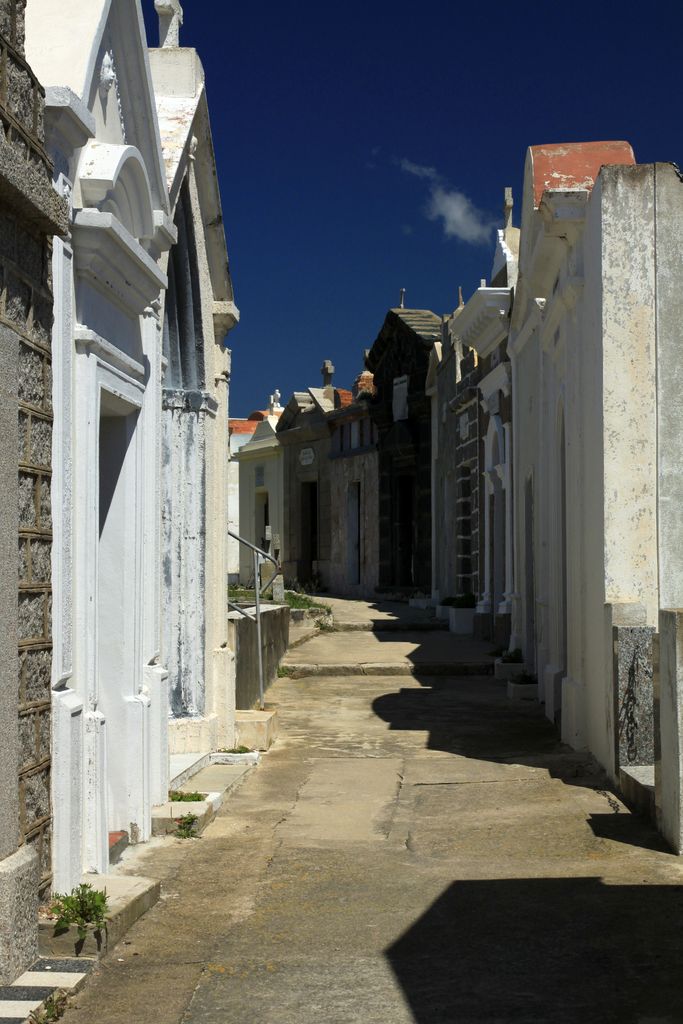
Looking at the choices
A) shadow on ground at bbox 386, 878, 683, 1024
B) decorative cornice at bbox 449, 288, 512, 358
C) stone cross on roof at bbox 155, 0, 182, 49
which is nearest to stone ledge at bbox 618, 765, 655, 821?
shadow on ground at bbox 386, 878, 683, 1024

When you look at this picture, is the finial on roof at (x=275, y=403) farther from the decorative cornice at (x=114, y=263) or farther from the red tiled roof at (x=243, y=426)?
the decorative cornice at (x=114, y=263)

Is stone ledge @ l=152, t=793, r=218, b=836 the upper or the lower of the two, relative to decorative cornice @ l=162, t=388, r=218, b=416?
lower

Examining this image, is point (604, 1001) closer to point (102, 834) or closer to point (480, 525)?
point (102, 834)

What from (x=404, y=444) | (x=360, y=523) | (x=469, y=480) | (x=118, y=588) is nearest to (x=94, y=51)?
(x=118, y=588)

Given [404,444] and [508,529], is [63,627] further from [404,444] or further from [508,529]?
[404,444]

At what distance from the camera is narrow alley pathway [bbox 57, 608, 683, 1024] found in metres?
4.04

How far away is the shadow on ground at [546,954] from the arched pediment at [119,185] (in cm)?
334

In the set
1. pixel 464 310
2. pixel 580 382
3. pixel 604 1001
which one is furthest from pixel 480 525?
pixel 604 1001

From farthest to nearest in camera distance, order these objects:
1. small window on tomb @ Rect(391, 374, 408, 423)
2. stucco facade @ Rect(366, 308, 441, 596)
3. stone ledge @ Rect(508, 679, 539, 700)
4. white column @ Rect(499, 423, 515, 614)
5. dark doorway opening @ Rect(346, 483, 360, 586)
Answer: dark doorway opening @ Rect(346, 483, 360, 586)
small window on tomb @ Rect(391, 374, 408, 423)
stucco facade @ Rect(366, 308, 441, 596)
white column @ Rect(499, 423, 515, 614)
stone ledge @ Rect(508, 679, 539, 700)

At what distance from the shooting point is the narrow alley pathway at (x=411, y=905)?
159 inches

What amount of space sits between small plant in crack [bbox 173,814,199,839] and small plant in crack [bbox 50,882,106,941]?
1.92 meters

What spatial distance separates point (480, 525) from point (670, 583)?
34.9 feet

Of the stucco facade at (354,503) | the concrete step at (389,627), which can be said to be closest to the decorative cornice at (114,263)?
the concrete step at (389,627)

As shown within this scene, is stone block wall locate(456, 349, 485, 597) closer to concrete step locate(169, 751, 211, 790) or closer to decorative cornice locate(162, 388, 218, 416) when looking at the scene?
decorative cornice locate(162, 388, 218, 416)
